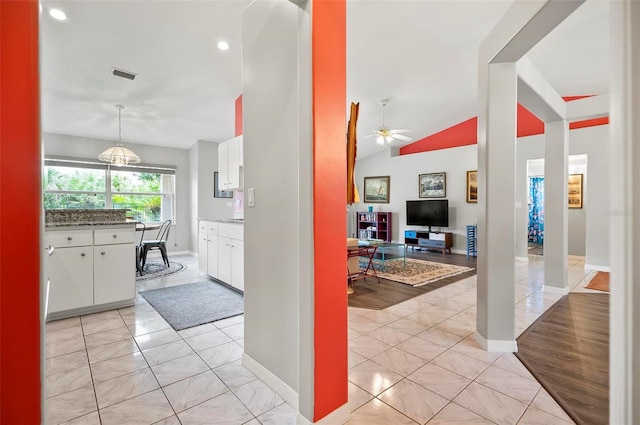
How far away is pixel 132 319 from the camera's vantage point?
2.95m

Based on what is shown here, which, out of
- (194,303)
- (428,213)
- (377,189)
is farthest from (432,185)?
(194,303)

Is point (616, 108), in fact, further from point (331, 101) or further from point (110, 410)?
point (110, 410)

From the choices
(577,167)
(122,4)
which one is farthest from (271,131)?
(577,167)

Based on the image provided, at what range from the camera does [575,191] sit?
730cm

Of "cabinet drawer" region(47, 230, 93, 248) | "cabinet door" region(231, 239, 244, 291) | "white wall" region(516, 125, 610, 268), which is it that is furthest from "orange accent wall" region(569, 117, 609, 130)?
"cabinet drawer" region(47, 230, 93, 248)

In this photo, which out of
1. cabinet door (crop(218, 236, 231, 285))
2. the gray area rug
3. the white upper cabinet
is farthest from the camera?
the white upper cabinet

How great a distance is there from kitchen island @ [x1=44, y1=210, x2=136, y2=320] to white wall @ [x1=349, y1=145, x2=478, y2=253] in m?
6.69

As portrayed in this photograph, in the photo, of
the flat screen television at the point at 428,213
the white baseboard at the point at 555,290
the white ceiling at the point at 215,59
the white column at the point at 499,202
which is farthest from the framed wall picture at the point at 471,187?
the white column at the point at 499,202

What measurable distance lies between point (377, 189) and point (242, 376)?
7.53m

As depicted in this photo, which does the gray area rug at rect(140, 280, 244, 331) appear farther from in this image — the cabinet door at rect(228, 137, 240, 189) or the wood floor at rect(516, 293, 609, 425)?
the wood floor at rect(516, 293, 609, 425)

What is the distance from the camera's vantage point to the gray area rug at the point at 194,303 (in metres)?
2.96

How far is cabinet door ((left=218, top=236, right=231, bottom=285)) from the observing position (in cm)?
386

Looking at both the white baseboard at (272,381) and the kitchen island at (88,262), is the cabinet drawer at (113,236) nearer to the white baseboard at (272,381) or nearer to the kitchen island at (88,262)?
the kitchen island at (88,262)

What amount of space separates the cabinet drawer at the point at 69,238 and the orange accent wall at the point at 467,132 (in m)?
7.08
